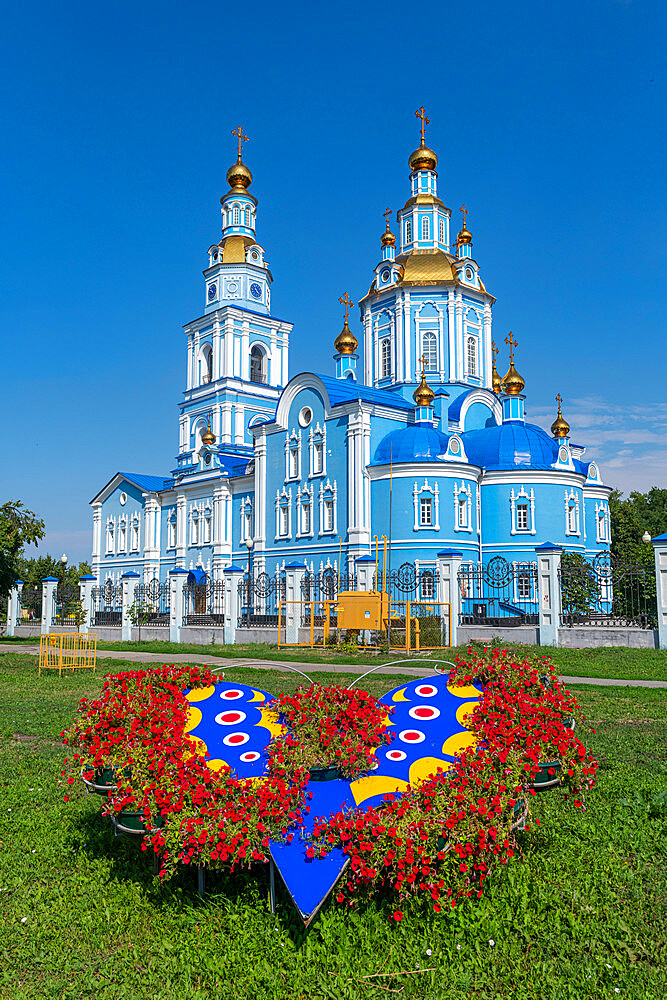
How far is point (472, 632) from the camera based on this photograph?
18.1 metres

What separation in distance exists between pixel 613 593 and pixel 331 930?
15475mm

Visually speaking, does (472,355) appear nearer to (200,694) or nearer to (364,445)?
(364,445)

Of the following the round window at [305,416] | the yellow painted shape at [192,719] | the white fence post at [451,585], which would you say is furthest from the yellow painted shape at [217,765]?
the round window at [305,416]

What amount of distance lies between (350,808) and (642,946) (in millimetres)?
1437

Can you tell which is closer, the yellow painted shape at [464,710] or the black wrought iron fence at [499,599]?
the yellow painted shape at [464,710]

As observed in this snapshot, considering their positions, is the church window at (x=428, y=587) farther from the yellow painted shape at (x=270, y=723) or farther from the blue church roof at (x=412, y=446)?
the yellow painted shape at (x=270, y=723)

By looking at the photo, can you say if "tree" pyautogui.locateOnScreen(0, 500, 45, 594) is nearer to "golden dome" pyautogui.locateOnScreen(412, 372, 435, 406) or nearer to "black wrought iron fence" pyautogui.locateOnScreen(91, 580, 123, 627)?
"black wrought iron fence" pyautogui.locateOnScreen(91, 580, 123, 627)

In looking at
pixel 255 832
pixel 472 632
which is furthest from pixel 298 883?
pixel 472 632

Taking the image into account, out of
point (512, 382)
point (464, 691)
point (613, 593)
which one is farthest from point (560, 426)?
point (464, 691)

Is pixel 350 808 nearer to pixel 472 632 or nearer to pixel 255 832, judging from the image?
pixel 255 832

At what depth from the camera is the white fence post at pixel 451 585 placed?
714 inches

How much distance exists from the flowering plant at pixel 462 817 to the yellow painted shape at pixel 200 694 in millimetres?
1524

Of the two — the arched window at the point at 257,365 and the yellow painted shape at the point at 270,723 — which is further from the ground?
the arched window at the point at 257,365

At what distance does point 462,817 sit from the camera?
11.5ft
